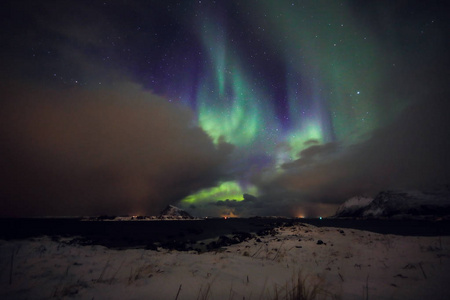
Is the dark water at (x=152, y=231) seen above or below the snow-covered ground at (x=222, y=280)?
below

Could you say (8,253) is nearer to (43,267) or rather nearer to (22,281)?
(43,267)

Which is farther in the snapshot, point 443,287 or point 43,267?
point 43,267

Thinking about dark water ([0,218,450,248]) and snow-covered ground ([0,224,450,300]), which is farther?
dark water ([0,218,450,248])

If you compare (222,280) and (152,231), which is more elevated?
(222,280)

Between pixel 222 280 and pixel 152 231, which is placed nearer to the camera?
pixel 222 280

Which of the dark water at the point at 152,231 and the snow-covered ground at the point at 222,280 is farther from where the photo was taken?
the dark water at the point at 152,231

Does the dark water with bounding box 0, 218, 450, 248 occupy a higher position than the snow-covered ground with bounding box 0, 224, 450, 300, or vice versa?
the snow-covered ground with bounding box 0, 224, 450, 300

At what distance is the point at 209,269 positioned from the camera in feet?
23.6

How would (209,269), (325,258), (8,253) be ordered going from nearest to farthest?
(209,269), (8,253), (325,258)

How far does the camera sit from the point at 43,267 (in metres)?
7.40

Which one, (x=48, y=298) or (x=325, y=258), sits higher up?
(x=48, y=298)

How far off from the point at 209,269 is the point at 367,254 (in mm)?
9857

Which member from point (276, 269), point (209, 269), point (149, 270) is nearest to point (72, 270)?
point (149, 270)

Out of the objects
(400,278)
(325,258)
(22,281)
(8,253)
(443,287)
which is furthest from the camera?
(325,258)
